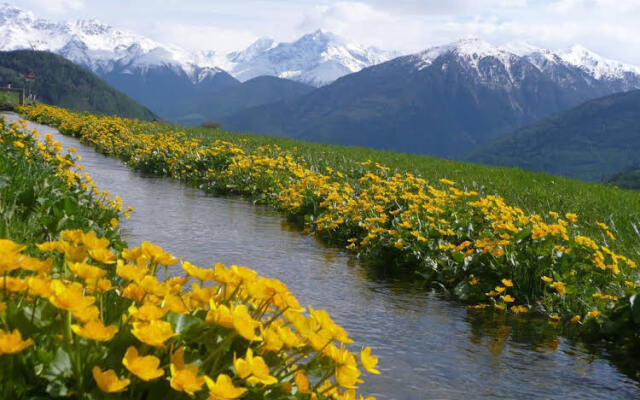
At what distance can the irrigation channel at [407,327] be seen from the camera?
4766mm

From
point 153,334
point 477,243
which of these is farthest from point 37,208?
point 477,243

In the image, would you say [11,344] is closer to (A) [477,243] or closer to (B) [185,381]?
(B) [185,381]

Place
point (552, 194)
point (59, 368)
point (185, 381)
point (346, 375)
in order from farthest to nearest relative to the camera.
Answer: point (552, 194) → point (346, 375) → point (59, 368) → point (185, 381)

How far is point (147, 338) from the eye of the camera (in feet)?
6.23

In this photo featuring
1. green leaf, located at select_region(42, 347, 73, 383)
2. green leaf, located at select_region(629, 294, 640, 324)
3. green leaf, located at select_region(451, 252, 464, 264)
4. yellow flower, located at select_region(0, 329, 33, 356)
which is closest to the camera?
yellow flower, located at select_region(0, 329, 33, 356)

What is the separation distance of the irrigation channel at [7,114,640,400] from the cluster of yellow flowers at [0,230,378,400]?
6.97ft

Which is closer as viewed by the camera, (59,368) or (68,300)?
(68,300)

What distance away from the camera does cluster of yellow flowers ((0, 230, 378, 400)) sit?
1897 millimetres

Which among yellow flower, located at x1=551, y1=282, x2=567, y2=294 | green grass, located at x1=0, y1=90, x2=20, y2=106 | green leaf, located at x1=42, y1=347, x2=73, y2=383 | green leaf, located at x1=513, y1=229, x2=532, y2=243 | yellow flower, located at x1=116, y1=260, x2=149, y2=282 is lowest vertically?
yellow flower, located at x1=551, y1=282, x2=567, y2=294

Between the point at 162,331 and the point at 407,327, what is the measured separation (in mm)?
4389

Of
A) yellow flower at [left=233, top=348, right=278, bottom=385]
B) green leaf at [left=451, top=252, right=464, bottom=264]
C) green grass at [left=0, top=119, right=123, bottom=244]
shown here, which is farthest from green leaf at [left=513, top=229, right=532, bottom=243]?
yellow flower at [left=233, top=348, right=278, bottom=385]

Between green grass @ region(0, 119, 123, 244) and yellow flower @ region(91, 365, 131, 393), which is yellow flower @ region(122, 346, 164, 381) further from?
green grass @ region(0, 119, 123, 244)

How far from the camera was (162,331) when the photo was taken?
1939 mm

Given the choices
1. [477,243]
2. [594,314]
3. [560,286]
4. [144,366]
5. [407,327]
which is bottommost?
[407,327]
